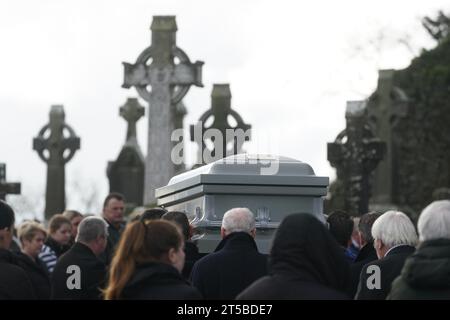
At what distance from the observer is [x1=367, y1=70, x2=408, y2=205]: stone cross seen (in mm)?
32094

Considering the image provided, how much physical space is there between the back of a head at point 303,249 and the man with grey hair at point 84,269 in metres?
4.48

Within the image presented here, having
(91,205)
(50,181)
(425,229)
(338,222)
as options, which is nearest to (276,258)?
(425,229)

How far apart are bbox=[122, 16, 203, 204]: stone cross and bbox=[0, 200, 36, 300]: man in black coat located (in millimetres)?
15096

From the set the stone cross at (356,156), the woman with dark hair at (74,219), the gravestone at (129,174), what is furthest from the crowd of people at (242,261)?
the gravestone at (129,174)

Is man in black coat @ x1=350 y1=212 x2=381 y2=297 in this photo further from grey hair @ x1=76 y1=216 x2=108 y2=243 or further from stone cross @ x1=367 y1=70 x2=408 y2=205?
stone cross @ x1=367 y1=70 x2=408 y2=205

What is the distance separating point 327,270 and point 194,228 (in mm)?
5939

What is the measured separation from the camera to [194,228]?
50.7ft

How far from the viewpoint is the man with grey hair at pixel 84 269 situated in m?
13.9

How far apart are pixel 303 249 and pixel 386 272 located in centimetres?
302

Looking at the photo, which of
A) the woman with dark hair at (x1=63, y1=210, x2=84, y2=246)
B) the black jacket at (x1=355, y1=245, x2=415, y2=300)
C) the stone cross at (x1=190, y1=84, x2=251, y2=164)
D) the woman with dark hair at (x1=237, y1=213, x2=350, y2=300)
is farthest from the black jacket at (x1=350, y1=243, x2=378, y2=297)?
the stone cross at (x1=190, y1=84, x2=251, y2=164)

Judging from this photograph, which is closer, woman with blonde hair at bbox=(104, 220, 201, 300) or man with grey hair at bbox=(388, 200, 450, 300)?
woman with blonde hair at bbox=(104, 220, 201, 300)

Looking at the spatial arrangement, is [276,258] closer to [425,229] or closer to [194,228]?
[425,229]

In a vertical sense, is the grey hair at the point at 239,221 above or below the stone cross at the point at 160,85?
below

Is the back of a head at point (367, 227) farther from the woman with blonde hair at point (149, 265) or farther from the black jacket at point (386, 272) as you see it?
the woman with blonde hair at point (149, 265)
